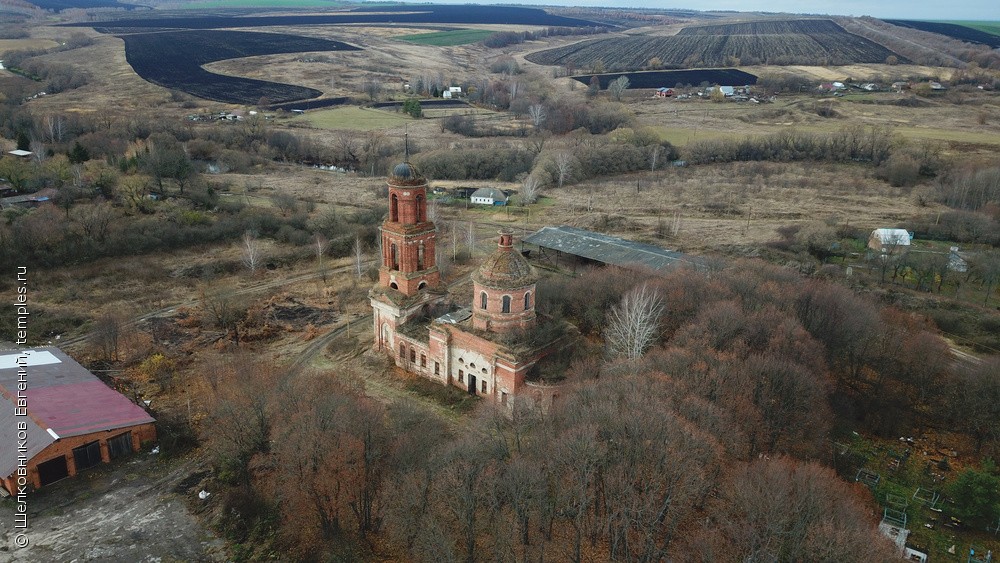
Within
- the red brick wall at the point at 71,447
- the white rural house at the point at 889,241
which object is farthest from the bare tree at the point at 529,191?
the red brick wall at the point at 71,447

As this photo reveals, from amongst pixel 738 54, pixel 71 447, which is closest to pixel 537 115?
pixel 738 54

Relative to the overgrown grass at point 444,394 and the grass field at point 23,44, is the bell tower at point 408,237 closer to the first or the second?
the overgrown grass at point 444,394

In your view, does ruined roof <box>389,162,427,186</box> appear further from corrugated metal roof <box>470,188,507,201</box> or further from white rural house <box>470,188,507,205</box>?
corrugated metal roof <box>470,188,507,201</box>

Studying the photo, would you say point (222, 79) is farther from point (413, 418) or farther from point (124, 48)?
point (413, 418)

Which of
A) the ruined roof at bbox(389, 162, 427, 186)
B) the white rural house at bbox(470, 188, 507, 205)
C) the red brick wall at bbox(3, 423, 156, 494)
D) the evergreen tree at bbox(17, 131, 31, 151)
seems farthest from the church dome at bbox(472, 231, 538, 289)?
the evergreen tree at bbox(17, 131, 31, 151)

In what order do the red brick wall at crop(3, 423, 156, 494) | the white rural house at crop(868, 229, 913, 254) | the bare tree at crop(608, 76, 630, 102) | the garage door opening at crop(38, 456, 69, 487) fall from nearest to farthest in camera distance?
the red brick wall at crop(3, 423, 156, 494) → the garage door opening at crop(38, 456, 69, 487) → the white rural house at crop(868, 229, 913, 254) → the bare tree at crop(608, 76, 630, 102)
